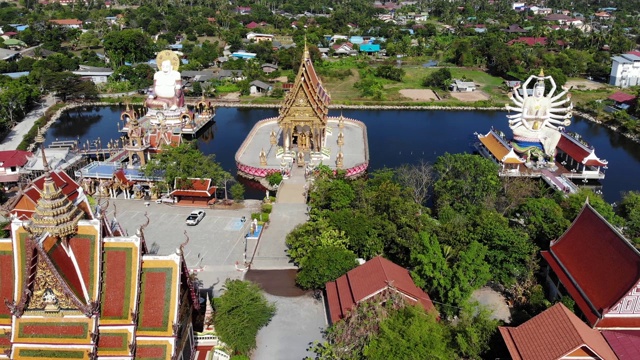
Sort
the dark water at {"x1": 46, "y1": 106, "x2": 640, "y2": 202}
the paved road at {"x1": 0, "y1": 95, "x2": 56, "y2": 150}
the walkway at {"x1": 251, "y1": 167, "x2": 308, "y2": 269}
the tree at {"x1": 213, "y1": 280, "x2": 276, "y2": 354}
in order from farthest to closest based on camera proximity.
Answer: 1. the paved road at {"x1": 0, "y1": 95, "x2": 56, "y2": 150}
2. the dark water at {"x1": 46, "y1": 106, "x2": 640, "y2": 202}
3. the walkway at {"x1": 251, "y1": 167, "x2": 308, "y2": 269}
4. the tree at {"x1": 213, "y1": 280, "x2": 276, "y2": 354}

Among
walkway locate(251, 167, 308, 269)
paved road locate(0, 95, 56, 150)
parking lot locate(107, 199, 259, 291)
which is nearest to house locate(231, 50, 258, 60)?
paved road locate(0, 95, 56, 150)

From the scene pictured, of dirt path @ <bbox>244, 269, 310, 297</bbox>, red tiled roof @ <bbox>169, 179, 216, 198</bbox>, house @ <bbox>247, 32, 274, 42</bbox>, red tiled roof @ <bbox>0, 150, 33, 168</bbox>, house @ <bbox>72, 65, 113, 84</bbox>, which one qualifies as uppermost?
house @ <bbox>247, 32, 274, 42</bbox>

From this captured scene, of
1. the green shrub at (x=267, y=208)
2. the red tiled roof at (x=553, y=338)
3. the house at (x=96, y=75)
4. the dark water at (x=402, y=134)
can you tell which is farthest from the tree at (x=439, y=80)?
the red tiled roof at (x=553, y=338)

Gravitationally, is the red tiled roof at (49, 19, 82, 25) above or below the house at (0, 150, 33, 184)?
above

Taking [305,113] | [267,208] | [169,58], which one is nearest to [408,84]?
[169,58]

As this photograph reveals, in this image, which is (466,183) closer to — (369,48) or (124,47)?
(124,47)

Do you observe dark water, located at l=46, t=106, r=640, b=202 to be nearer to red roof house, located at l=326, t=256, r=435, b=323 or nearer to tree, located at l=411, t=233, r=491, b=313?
red roof house, located at l=326, t=256, r=435, b=323

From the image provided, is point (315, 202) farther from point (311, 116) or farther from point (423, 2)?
point (423, 2)

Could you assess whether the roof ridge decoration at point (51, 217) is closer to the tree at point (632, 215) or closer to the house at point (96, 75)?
the tree at point (632, 215)
